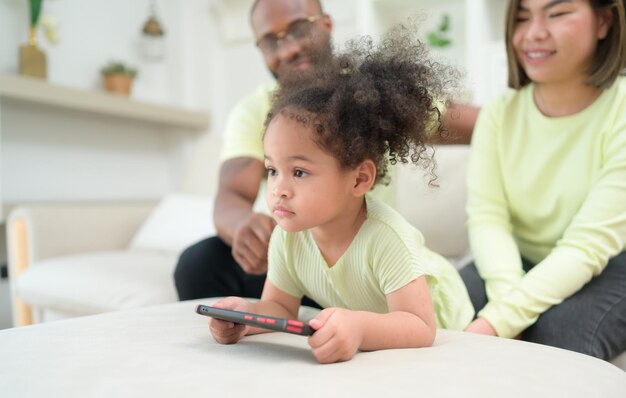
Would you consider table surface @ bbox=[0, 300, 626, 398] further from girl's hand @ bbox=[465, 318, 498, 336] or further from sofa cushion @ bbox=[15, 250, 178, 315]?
sofa cushion @ bbox=[15, 250, 178, 315]

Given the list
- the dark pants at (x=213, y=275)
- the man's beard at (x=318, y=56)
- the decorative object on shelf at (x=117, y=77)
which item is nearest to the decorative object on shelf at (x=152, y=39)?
the decorative object on shelf at (x=117, y=77)

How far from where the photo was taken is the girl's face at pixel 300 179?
0.71m

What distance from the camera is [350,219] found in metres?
0.80

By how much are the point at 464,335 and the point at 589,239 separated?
0.31 meters

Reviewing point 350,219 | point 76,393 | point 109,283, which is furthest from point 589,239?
point 109,283

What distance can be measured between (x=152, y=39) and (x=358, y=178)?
2505 mm

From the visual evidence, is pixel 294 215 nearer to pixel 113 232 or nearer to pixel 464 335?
pixel 464 335

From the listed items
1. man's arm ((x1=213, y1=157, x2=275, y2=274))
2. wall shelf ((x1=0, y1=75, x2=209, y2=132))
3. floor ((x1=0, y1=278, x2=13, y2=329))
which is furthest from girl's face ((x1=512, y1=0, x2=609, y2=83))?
floor ((x1=0, y1=278, x2=13, y2=329))

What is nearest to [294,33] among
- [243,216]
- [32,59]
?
[243,216]

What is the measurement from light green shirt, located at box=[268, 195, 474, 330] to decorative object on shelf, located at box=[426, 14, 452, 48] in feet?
5.42

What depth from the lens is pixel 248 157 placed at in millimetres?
1421

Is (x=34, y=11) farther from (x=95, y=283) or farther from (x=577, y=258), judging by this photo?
(x=577, y=258)

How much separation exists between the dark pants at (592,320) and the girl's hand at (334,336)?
1.32ft

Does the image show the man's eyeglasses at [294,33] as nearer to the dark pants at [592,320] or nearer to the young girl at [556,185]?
the young girl at [556,185]
